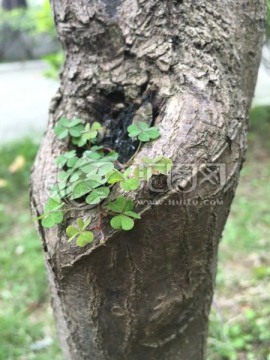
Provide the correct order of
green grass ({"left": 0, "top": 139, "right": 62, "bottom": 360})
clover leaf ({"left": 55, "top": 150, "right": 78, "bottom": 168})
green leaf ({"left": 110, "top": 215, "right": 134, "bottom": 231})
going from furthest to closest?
green grass ({"left": 0, "top": 139, "right": 62, "bottom": 360}) < clover leaf ({"left": 55, "top": 150, "right": 78, "bottom": 168}) < green leaf ({"left": 110, "top": 215, "right": 134, "bottom": 231})

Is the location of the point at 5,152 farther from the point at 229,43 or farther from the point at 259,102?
the point at 229,43

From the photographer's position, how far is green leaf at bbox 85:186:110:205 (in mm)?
1141

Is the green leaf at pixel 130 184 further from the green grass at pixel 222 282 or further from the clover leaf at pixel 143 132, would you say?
the green grass at pixel 222 282

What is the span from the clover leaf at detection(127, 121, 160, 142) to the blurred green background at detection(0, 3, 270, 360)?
1.24 m

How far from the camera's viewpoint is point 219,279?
9.24 feet

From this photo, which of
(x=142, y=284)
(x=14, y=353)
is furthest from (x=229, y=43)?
(x=14, y=353)

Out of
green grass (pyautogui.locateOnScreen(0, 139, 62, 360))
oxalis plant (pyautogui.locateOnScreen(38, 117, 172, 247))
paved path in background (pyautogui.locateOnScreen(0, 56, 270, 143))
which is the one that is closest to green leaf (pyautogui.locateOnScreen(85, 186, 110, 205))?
oxalis plant (pyautogui.locateOnScreen(38, 117, 172, 247))

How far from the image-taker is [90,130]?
131cm

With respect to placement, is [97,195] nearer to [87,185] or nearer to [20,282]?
[87,185]

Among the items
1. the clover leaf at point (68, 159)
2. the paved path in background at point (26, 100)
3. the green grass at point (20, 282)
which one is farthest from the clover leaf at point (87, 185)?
the paved path in background at point (26, 100)

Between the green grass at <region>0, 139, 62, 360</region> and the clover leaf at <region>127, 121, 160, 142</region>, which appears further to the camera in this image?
the green grass at <region>0, 139, 62, 360</region>

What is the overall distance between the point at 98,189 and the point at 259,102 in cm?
484

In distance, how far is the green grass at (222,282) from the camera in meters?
2.33

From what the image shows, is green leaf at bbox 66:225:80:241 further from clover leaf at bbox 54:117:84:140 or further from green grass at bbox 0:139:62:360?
green grass at bbox 0:139:62:360
